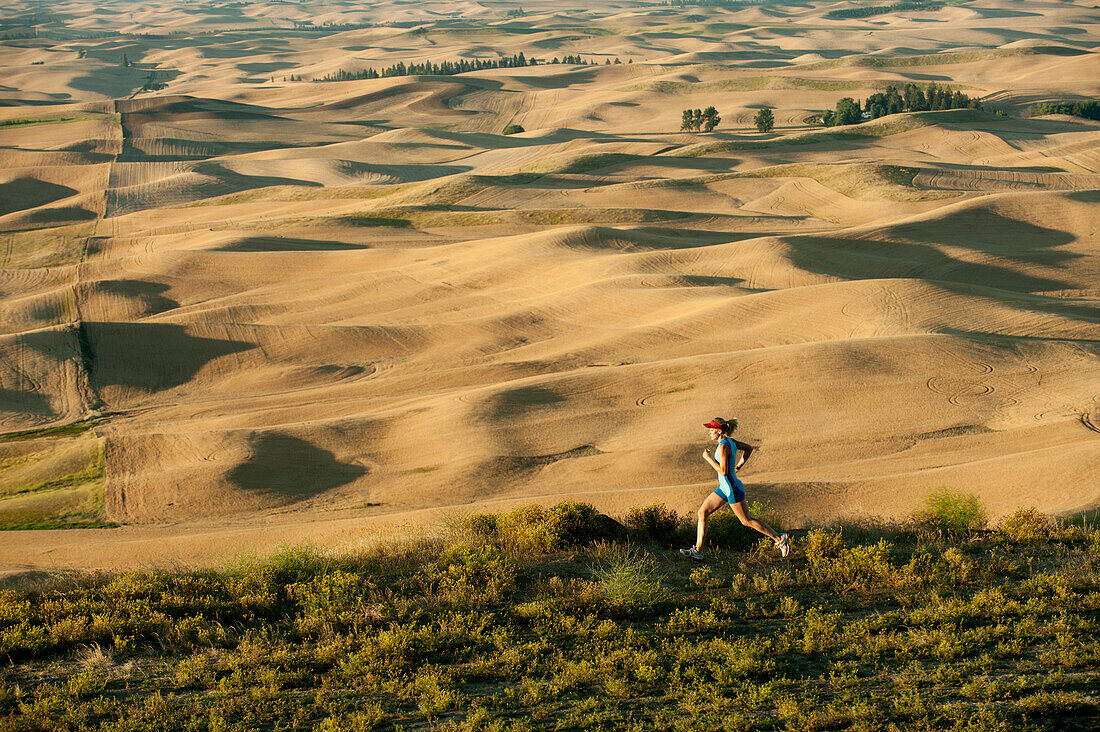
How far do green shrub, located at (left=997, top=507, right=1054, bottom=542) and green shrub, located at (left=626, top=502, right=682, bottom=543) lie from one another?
159 inches

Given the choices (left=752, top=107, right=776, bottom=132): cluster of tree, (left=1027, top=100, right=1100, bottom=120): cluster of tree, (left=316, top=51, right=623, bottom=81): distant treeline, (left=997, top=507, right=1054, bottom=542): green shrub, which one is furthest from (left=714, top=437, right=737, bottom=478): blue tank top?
(left=316, top=51, right=623, bottom=81): distant treeline

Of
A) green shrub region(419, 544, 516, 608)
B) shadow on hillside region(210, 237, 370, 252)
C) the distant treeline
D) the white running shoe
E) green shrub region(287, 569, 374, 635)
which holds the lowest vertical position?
shadow on hillside region(210, 237, 370, 252)

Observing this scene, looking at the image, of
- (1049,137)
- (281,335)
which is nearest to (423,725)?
(281,335)

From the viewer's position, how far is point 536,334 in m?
33.8

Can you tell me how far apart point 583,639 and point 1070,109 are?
10637 centimetres

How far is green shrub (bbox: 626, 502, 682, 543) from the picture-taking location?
1198 cm

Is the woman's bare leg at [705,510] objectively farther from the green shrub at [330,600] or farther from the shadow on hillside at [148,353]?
the shadow on hillside at [148,353]

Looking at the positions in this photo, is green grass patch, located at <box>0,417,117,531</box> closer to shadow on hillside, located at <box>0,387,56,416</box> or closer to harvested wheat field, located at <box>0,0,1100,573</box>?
harvested wheat field, located at <box>0,0,1100,573</box>

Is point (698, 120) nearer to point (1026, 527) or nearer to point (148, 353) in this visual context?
point (148, 353)

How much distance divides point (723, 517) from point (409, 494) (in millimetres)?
9877

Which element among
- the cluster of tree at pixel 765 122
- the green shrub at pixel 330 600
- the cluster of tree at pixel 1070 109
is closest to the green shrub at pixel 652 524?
the green shrub at pixel 330 600

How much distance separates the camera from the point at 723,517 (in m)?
12.0

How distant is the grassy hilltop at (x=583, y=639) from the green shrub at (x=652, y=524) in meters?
0.67

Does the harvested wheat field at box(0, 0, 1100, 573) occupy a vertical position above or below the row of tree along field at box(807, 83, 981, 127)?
below
